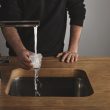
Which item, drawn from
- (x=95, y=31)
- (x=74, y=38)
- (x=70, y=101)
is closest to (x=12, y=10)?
(x=74, y=38)

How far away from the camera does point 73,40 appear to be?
1.67 meters

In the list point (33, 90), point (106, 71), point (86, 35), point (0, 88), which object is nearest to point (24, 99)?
point (0, 88)

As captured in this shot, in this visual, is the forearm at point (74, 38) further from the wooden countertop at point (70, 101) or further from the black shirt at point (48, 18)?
the wooden countertop at point (70, 101)

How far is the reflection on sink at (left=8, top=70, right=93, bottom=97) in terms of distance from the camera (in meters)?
1.28

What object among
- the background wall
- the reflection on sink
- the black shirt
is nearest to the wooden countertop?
the reflection on sink

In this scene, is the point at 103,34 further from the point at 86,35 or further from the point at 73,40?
the point at 73,40

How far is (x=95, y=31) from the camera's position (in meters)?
2.52

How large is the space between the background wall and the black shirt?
2.28 feet

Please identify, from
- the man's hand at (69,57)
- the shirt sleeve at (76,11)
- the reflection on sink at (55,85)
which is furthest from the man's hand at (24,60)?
the shirt sleeve at (76,11)

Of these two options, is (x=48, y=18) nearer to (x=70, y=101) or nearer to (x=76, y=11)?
(x=76, y=11)

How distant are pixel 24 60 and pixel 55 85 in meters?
0.17

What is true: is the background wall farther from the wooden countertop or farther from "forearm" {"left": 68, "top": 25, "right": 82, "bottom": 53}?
the wooden countertop

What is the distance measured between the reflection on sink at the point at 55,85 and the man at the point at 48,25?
0.27 metres

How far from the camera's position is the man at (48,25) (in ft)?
5.18
